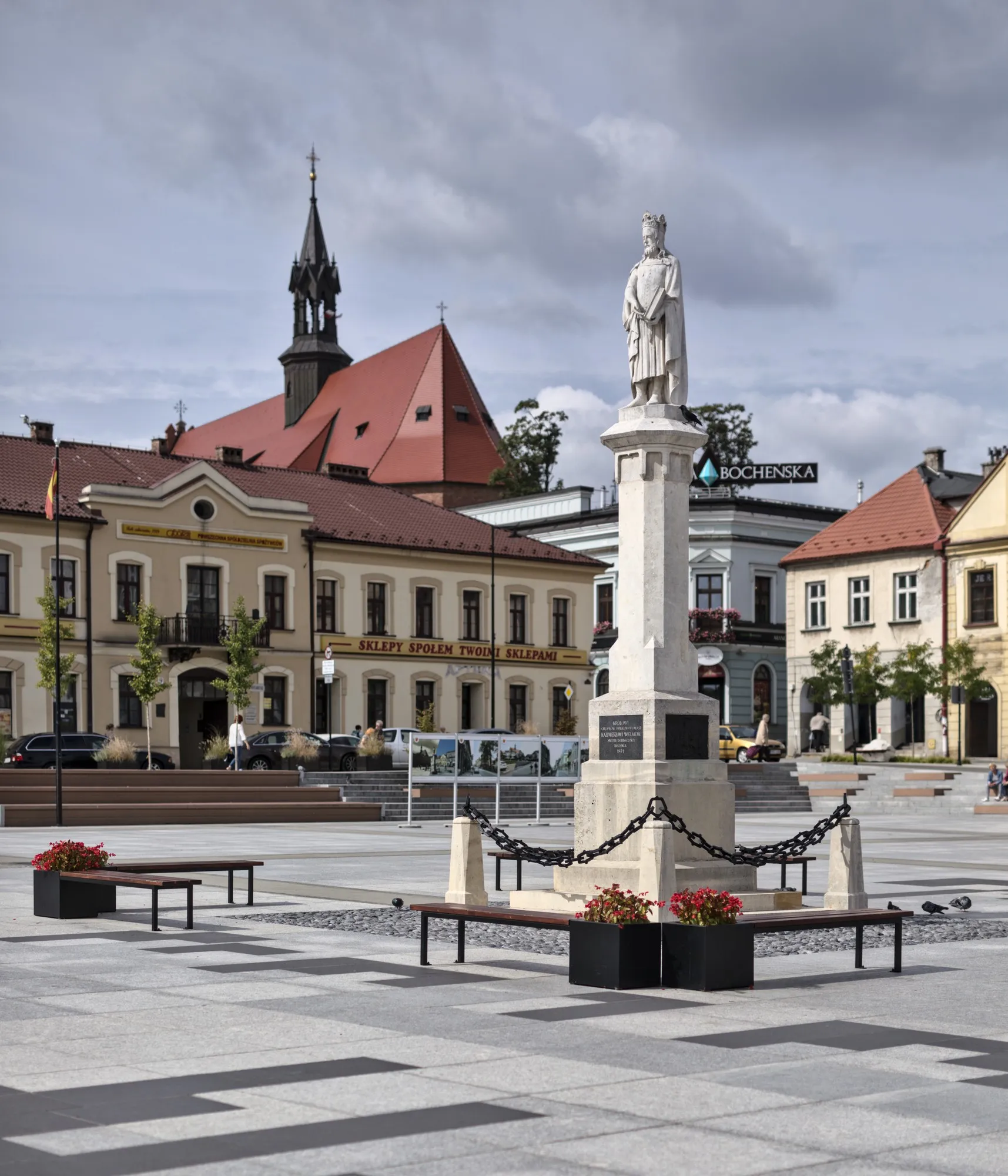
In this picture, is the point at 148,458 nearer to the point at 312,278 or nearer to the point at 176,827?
the point at 176,827

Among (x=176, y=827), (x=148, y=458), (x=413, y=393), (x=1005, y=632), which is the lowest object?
(x=176, y=827)

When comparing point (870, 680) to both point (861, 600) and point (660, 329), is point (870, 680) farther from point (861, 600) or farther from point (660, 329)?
point (660, 329)

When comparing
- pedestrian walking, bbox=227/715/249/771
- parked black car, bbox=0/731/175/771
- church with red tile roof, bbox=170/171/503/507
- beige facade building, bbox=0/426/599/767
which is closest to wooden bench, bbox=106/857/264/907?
pedestrian walking, bbox=227/715/249/771

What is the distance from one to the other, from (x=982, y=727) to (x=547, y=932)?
4846cm

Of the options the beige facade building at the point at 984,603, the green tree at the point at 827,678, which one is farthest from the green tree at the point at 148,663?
the beige facade building at the point at 984,603

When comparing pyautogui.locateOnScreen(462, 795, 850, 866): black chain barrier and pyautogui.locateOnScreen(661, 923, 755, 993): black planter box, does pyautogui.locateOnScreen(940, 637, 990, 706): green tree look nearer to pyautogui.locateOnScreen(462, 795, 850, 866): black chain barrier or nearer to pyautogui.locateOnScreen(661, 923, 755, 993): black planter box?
pyautogui.locateOnScreen(462, 795, 850, 866): black chain barrier

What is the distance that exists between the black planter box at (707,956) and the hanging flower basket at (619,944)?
0.09 meters

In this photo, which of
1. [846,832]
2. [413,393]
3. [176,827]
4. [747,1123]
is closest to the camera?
[747,1123]

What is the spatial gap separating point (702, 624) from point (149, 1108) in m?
66.3

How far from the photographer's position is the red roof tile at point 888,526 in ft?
213

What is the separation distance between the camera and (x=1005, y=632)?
60.6 meters

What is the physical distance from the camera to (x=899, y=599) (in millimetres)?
65438

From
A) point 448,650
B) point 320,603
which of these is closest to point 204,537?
point 320,603

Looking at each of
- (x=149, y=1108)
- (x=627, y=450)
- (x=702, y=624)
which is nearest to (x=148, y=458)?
(x=702, y=624)
